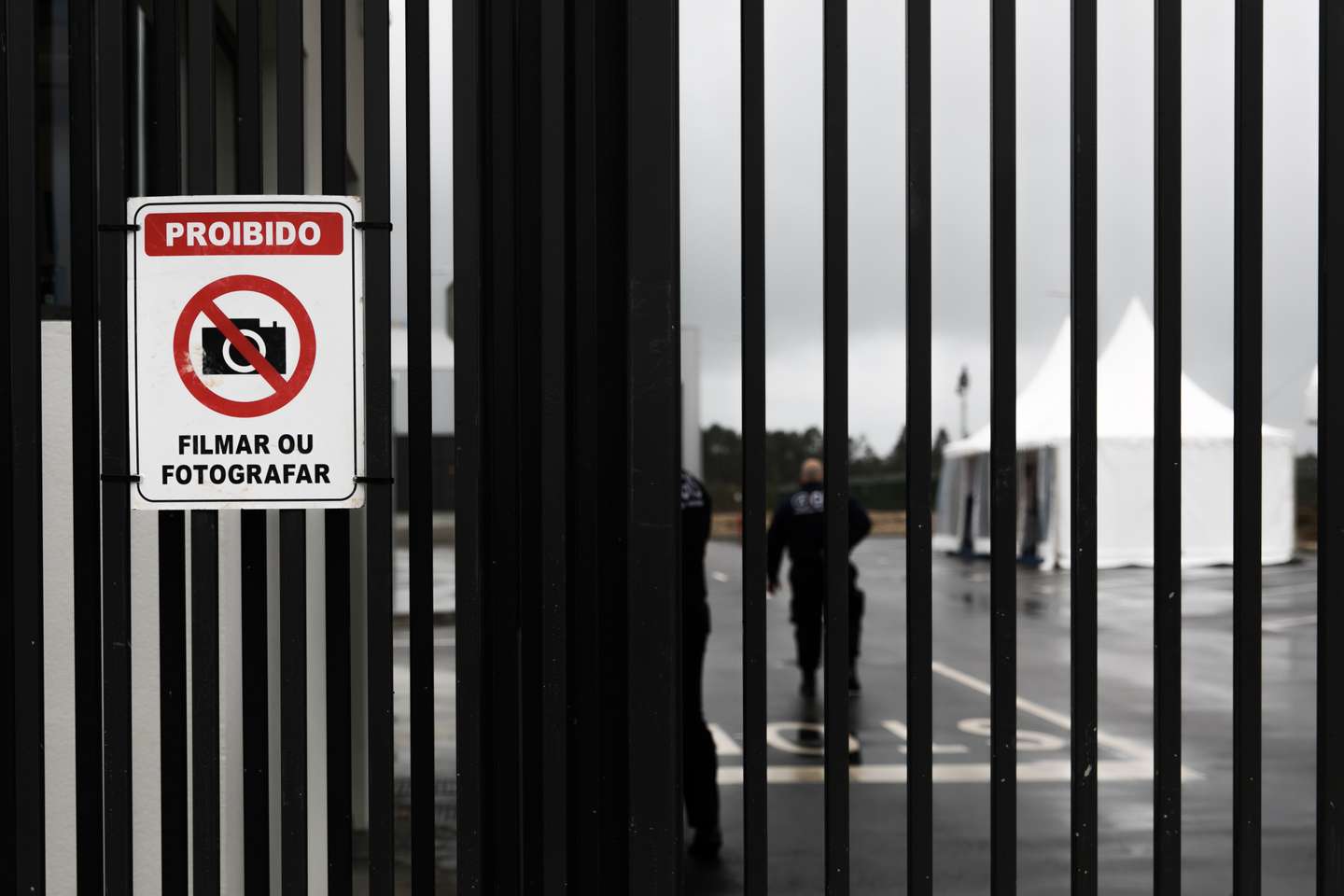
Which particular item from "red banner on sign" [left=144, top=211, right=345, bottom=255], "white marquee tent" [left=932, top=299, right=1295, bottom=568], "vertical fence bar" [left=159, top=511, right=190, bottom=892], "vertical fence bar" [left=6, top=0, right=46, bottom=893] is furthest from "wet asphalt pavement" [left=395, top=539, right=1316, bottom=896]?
"white marquee tent" [left=932, top=299, right=1295, bottom=568]

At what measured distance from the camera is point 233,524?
310 cm

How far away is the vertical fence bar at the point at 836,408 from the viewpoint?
1.89m

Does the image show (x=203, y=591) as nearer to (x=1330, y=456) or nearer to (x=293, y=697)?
(x=293, y=697)

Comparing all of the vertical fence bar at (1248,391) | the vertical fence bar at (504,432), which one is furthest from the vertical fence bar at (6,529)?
the vertical fence bar at (1248,391)

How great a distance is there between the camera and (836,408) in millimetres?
1918

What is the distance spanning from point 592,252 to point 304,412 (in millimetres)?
506

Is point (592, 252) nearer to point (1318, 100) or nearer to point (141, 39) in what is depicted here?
point (1318, 100)

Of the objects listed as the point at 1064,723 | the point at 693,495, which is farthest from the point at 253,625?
the point at 1064,723

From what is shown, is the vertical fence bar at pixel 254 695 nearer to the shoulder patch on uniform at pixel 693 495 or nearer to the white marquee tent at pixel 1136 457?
the shoulder patch on uniform at pixel 693 495

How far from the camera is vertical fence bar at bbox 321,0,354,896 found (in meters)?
1.88

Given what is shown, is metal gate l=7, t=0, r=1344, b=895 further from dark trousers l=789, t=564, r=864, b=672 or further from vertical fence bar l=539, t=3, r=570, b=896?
dark trousers l=789, t=564, r=864, b=672

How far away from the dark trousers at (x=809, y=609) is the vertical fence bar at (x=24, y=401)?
312 inches

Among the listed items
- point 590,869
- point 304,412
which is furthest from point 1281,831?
point 304,412

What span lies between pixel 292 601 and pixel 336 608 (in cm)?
7
